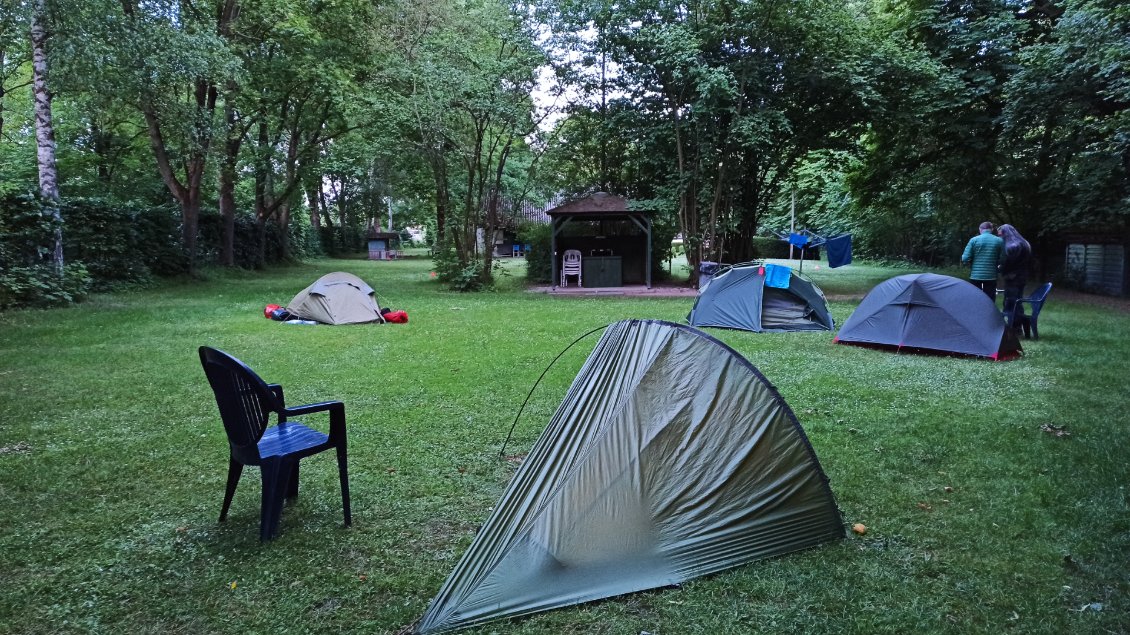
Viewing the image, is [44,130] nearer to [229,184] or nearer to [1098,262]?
[229,184]

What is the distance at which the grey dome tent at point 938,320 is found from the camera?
27.3 feet

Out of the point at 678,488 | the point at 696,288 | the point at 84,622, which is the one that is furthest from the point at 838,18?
the point at 84,622

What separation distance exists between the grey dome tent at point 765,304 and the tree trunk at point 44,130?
457 inches

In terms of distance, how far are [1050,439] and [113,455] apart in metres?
6.83

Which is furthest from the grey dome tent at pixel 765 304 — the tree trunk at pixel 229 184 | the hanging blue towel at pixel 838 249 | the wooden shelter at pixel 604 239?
the tree trunk at pixel 229 184

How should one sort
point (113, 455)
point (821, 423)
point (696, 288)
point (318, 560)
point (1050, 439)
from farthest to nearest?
point (696, 288)
point (821, 423)
point (1050, 439)
point (113, 455)
point (318, 560)

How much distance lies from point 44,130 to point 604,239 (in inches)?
522

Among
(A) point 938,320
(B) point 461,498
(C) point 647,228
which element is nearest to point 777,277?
(A) point 938,320

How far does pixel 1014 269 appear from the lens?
382 inches

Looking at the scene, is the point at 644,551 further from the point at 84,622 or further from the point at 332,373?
the point at 332,373

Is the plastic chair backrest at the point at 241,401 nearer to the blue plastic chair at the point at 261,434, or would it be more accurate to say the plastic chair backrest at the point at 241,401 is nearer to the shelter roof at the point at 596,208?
the blue plastic chair at the point at 261,434

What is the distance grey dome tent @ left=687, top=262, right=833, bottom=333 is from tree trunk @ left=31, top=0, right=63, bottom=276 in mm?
11612

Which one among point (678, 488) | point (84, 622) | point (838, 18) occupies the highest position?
point (838, 18)

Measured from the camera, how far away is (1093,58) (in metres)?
11.9
